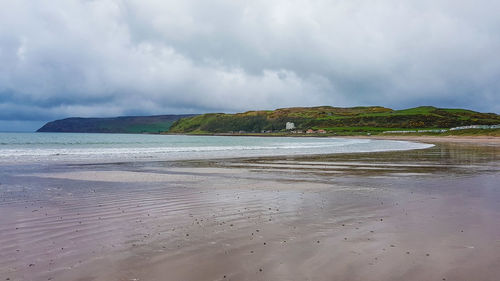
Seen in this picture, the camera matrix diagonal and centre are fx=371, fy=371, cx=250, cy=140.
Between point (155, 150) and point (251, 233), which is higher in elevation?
point (155, 150)

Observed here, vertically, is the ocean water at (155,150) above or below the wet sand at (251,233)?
above

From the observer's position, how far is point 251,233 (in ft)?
24.2

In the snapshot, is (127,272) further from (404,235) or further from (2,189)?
(2,189)

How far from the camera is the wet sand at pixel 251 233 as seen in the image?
544cm

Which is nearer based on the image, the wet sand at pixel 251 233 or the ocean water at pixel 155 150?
the wet sand at pixel 251 233

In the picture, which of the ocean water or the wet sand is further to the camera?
the ocean water

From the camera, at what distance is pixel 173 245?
6617 millimetres

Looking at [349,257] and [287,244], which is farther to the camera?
[287,244]

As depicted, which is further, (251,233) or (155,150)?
(155,150)

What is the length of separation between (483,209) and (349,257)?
223 inches

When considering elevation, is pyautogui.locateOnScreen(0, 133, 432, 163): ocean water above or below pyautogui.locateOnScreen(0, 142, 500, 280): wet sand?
above

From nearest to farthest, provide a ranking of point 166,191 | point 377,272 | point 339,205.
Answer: point 377,272 < point 339,205 < point 166,191

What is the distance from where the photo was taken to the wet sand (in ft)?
17.8


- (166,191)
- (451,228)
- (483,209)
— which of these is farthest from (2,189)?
(483,209)
